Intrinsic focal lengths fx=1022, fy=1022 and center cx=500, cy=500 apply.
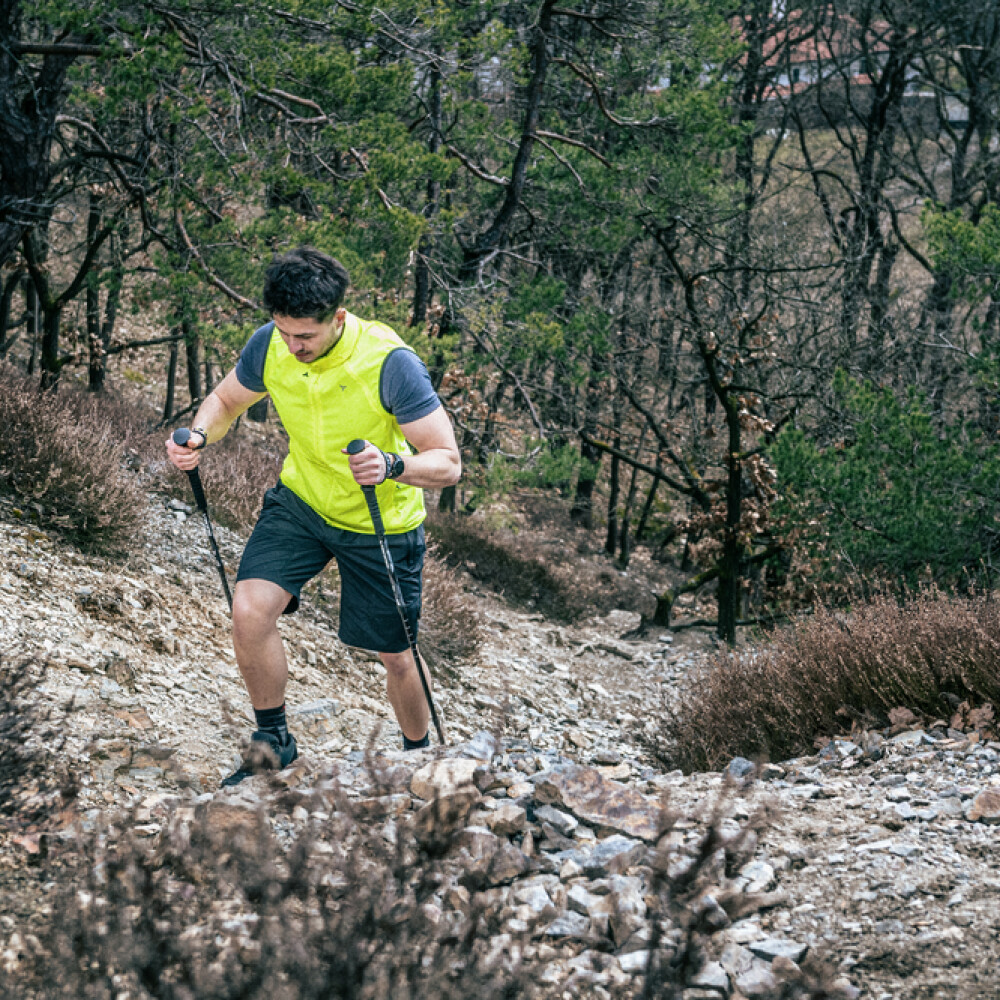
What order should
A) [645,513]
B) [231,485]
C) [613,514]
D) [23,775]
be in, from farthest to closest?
1. [645,513]
2. [613,514]
3. [231,485]
4. [23,775]

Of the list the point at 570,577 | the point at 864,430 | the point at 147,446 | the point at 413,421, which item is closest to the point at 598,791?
the point at 413,421

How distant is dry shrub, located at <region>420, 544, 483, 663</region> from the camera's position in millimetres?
7958

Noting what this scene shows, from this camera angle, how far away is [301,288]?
326 cm

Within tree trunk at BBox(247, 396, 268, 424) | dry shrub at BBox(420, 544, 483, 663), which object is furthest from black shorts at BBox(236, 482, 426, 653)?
tree trunk at BBox(247, 396, 268, 424)

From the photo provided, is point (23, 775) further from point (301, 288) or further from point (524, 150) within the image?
point (524, 150)

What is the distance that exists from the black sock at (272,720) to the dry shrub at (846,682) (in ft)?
7.83

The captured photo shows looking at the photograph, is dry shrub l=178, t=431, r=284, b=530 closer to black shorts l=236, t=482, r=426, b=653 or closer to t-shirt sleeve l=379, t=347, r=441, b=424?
black shorts l=236, t=482, r=426, b=653

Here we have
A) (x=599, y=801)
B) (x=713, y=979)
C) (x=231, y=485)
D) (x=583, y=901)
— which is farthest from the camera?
(x=231, y=485)

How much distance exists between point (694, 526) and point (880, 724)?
669 cm

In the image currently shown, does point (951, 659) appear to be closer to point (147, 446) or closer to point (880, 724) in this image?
point (880, 724)

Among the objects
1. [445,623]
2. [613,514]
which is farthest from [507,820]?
[613,514]

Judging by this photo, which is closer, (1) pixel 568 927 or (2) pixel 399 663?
(1) pixel 568 927

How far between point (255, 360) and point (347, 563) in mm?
829

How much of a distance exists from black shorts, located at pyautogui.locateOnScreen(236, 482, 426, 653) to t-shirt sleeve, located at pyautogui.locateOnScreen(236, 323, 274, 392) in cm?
→ 40
